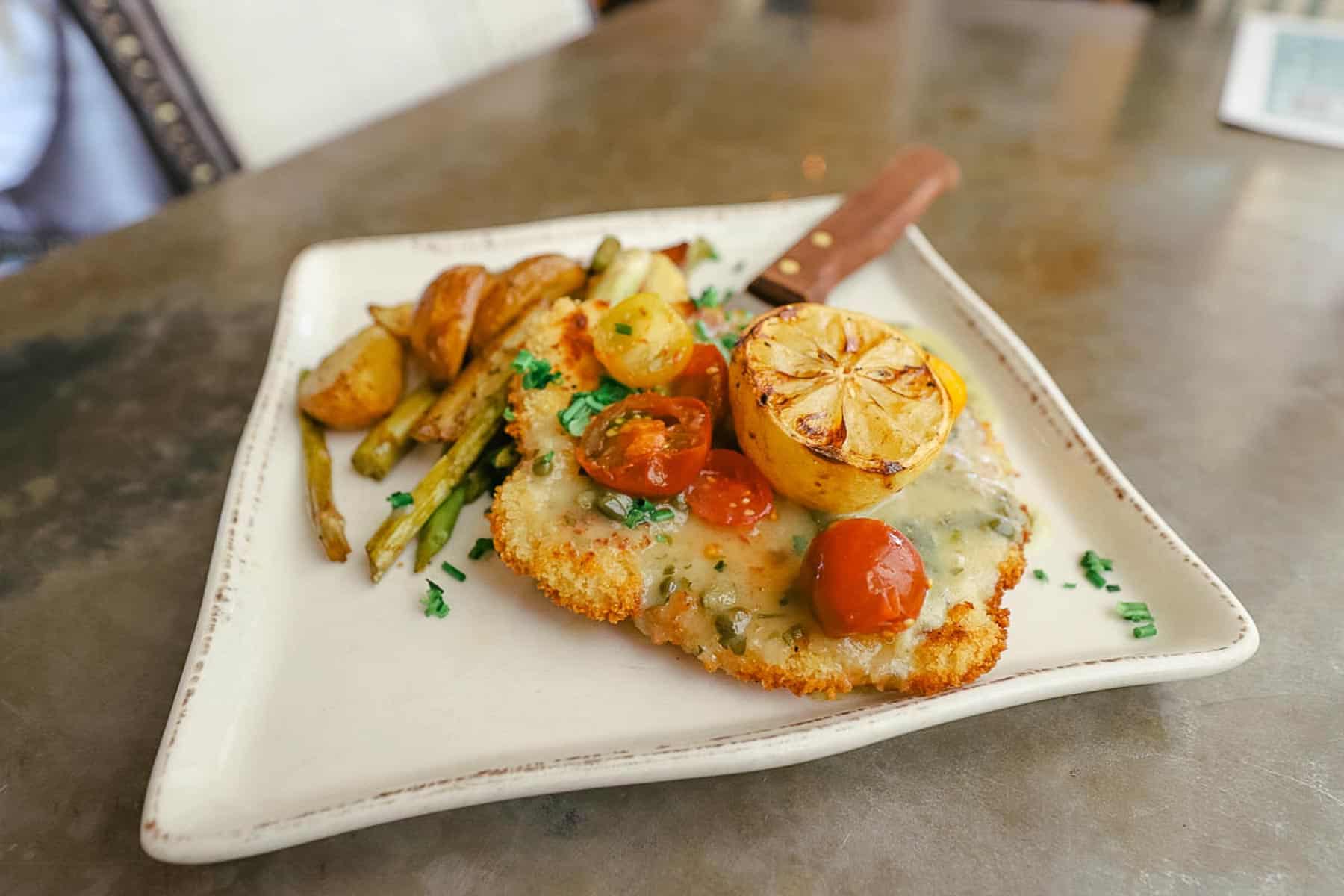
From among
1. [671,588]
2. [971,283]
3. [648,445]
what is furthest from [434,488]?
[971,283]

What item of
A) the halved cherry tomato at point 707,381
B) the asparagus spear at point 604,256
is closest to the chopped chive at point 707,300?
the asparagus spear at point 604,256

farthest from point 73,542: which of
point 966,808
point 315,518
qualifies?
point 966,808

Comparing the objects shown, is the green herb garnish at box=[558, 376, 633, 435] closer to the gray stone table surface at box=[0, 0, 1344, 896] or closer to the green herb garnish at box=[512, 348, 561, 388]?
the green herb garnish at box=[512, 348, 561, 388]

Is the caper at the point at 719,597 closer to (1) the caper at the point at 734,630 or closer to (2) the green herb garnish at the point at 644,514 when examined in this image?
(1) the caper at the point at 734,630

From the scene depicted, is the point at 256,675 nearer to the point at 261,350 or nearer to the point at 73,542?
the point at 73,542

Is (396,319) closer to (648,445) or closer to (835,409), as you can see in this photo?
(648,445)

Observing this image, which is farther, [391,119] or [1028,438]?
[391,119]

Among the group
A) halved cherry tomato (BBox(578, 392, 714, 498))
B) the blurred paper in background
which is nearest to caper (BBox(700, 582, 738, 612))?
halved cherry tomato (BBox(578, 392, 714, 498))
